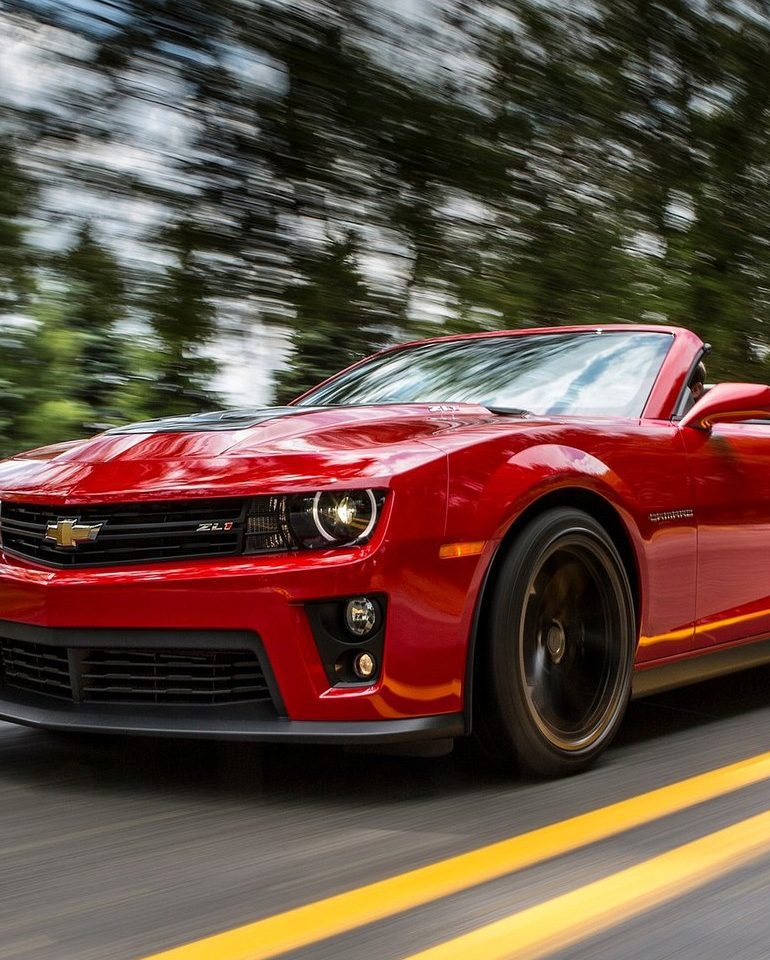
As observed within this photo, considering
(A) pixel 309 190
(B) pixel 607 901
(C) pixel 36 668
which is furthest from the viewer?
(A) pixel 309 190

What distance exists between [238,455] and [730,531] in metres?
1.78

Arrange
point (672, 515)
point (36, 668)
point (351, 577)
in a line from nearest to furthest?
point (351, 577)
point (36, 668)
point (672, 515)

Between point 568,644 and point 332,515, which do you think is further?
point 568,644

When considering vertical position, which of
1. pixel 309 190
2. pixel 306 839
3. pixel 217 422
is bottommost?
pixel 306 839

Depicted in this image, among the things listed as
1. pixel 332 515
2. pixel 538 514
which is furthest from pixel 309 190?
pixel 332 515

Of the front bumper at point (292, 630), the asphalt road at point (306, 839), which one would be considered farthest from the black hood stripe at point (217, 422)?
the asphalt road at point (306, 839)

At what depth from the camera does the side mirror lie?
428cm

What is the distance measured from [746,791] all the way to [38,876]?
181 centimetres

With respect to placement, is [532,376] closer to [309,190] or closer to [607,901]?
[607,901]

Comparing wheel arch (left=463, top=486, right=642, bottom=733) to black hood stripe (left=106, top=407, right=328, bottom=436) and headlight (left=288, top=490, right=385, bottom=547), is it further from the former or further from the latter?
black hood stripe (left=106, top=407, right=328, bottom=436)

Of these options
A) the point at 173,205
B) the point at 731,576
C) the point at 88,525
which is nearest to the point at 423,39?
the point at 173,205

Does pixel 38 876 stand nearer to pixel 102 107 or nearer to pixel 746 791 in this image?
pixel 746 791

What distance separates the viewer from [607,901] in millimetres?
2541

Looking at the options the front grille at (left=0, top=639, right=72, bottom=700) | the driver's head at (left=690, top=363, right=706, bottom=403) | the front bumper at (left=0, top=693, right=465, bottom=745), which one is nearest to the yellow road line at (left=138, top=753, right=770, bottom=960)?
the front bumper at (left=0, top=693, right=465, bottom=745)
